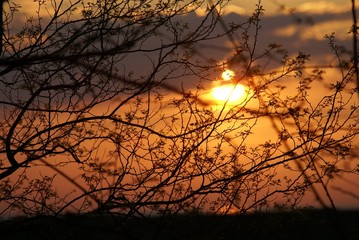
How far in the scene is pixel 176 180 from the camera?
7.76m

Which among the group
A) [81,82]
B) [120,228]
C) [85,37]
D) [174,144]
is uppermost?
[85,37]

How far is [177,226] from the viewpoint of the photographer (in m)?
7.96

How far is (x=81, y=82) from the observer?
7867 millimetres

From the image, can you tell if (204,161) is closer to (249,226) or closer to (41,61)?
(249,226)

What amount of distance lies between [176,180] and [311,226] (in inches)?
→ 79.1

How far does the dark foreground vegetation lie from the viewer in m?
7.68

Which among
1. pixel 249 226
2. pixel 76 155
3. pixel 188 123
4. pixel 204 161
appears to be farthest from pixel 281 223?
pixel 76 155

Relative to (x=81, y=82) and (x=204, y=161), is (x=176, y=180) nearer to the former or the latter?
(x=204, y=161)

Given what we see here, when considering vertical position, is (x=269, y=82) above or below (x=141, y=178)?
above

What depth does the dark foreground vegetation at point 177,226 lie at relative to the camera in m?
7.68

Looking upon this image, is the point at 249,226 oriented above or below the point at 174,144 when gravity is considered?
below

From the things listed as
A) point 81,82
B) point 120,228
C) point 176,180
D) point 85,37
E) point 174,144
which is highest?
point 85,37

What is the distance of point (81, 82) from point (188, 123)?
1554 millimetres

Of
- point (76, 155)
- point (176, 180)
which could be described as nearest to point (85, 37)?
point (76, 155)
